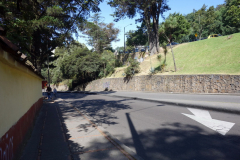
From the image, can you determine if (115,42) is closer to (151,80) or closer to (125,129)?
(151,80)

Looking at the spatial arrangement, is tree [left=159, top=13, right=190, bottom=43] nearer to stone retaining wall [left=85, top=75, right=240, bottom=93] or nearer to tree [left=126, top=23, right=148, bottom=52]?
tree [left=126, top=23, right=148, bottom=52]

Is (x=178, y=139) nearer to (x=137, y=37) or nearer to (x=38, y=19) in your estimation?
(x=38, y=19)

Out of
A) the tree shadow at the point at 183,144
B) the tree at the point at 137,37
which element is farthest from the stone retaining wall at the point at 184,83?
the tree at the point at 137,37

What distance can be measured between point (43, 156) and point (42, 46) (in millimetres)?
18819

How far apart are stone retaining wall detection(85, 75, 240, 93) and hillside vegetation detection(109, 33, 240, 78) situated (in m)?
1.31

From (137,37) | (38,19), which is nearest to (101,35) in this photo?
(137,37)

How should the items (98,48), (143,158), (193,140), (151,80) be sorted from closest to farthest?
1. (143,158)
2. (193,140)
3. (151,80)
4. (98,48)

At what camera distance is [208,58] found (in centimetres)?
2375

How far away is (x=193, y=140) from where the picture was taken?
533 cm

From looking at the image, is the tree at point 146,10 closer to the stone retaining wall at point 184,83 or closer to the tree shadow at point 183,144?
the stone retaining wall at point 184,83

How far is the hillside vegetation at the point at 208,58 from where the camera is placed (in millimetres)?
19469

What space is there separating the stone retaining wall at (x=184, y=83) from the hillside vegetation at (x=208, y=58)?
1313 mm

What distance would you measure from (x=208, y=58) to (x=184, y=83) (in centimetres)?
575

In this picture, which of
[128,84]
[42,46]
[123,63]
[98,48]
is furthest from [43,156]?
[98,48]
